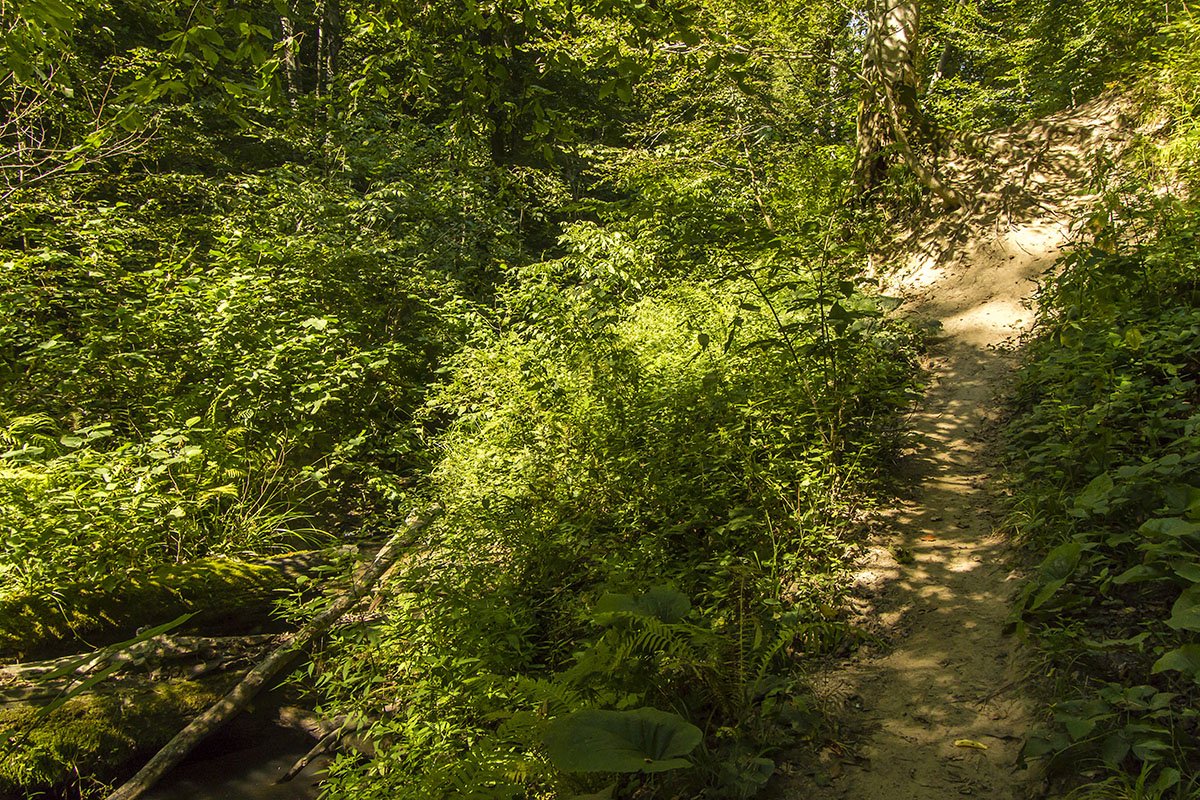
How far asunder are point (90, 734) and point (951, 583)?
19.1 ft

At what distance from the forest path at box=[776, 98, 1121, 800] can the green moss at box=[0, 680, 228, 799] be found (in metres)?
4.57

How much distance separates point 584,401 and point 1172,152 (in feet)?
21.4

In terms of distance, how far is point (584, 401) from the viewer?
6.27 meters

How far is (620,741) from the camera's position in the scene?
8.55ft

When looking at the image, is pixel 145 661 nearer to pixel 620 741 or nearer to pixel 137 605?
pixel 137 605

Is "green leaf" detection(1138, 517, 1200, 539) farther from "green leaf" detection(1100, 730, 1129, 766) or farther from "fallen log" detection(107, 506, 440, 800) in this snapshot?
"fallen log" detection(107, 506, 440, 800)

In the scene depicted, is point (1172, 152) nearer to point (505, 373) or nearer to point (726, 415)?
point (726, 415)

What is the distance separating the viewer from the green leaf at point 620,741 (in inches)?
96.2

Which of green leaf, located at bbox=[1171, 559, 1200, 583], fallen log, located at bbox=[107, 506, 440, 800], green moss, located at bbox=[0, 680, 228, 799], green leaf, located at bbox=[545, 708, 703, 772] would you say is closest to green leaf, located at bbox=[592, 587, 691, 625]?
green leaf, located at bbox=[545, 708, 703, 772]

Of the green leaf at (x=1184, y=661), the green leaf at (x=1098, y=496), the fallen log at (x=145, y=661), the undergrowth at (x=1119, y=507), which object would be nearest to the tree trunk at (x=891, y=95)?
the undergrowth at (x=1119, y=507)

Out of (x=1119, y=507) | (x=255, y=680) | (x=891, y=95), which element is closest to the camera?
(x=1119, y=507)

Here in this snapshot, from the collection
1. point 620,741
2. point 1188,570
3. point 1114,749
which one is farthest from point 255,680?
point 1188,570

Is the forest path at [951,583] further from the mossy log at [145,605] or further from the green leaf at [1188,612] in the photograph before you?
the mossy log at [145,605]

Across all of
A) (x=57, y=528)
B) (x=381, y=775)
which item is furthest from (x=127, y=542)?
(x=381, y=775)
